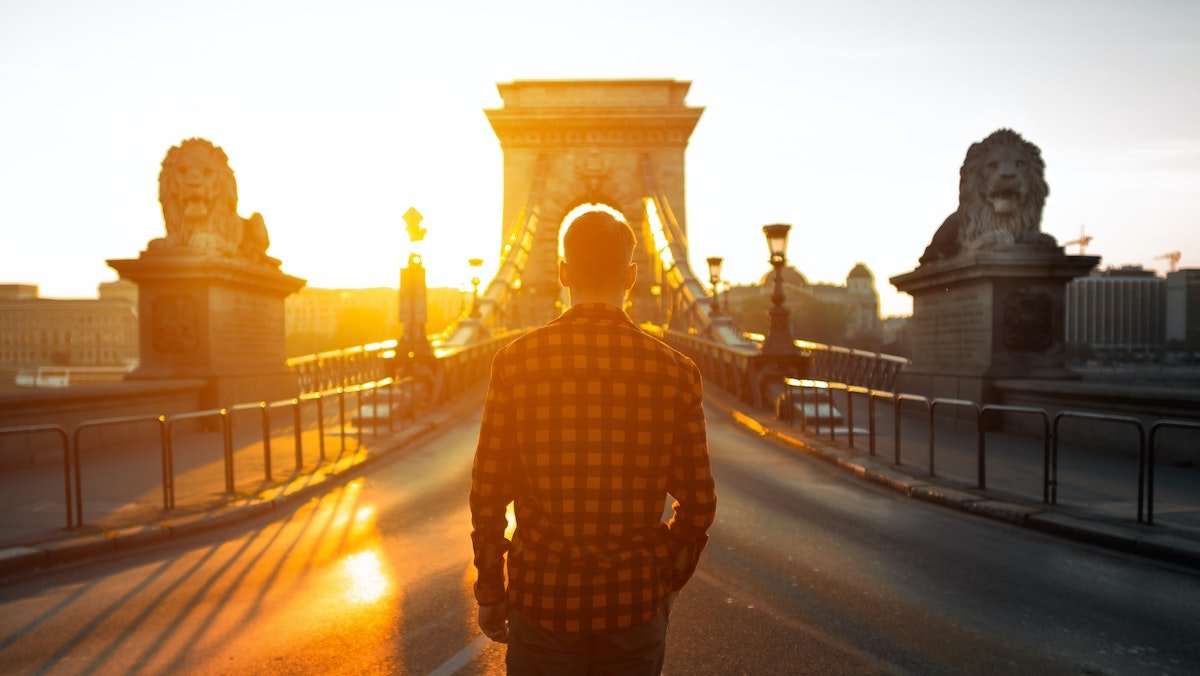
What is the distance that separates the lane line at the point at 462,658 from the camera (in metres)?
4.07

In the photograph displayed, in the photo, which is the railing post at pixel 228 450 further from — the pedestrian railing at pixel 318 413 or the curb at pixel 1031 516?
the curb at pixel 1031 516

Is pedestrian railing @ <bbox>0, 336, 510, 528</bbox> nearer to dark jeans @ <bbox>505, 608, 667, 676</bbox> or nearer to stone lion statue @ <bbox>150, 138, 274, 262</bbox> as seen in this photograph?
stone lion statue @ <bbox>150, 138, 274, 262</bbox>

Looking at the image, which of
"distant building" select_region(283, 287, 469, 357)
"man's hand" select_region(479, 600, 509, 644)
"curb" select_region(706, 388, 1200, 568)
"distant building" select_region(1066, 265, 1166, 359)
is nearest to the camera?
"man's hand" select_region(479, 600, 509, 644)

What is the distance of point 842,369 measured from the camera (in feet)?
72.6

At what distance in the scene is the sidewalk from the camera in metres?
Result: 6.61

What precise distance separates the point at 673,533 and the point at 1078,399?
408 inches

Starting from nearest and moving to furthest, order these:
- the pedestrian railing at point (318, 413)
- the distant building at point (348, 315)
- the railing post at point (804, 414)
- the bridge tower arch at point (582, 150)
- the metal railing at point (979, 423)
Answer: the metal railing at point (979, 423)
the pedestrian railing at point (318, 413)
the railing post at point (804, 414)
the bridge tower arch at point (582, 150)
the distant building at point (348, 315)

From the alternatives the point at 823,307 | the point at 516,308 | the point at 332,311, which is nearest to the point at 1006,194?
the point at 516,308

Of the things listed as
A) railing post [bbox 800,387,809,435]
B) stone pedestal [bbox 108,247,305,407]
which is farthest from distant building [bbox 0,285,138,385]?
railing post [bbox 800,387,809,435]

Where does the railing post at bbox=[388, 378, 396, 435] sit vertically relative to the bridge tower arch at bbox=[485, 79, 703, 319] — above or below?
below

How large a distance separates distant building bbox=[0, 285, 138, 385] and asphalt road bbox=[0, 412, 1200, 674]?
443 inches

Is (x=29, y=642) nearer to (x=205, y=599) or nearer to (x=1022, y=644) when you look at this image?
(x=205, y=599)

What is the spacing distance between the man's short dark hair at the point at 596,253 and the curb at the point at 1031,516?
5433 mm

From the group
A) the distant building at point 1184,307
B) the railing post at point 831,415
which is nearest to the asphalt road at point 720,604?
the railing post at point 831,415
